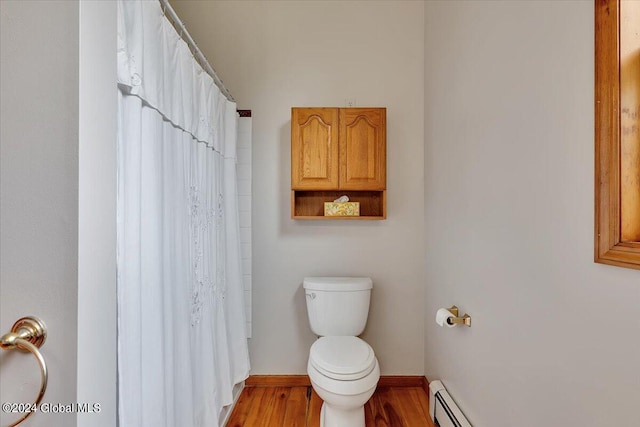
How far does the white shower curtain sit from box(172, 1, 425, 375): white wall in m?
0.37

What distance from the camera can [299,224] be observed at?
2.29 m

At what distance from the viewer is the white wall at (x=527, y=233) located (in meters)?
0.85

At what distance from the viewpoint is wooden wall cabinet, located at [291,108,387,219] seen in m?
2.11

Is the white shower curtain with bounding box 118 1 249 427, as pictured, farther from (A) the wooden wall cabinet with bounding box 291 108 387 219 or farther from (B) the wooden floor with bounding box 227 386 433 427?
(A) the wooden wall cabinet with bounding box 291 108 387 219

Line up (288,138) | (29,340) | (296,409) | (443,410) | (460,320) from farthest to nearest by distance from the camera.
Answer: (288,138)
(296,409)
(443,410)
(460,320)
(29,340)

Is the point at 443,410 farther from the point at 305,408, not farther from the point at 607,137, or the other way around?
the point at 607,137

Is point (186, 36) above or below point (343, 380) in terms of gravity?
above

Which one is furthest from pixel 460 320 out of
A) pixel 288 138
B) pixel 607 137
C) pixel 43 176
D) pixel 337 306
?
pixel 43 176

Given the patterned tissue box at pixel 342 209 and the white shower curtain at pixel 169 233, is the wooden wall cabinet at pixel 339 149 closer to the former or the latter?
the patterned tissue box at pixel 342 209

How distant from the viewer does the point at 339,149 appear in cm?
211

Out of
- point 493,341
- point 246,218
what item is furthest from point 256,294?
point 493,341

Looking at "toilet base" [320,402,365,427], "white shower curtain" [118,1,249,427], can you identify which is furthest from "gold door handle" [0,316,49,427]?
"toilet base" [320,402,365,427]

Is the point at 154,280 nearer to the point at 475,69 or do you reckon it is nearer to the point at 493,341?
the point at 493,341

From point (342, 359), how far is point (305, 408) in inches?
23.1
